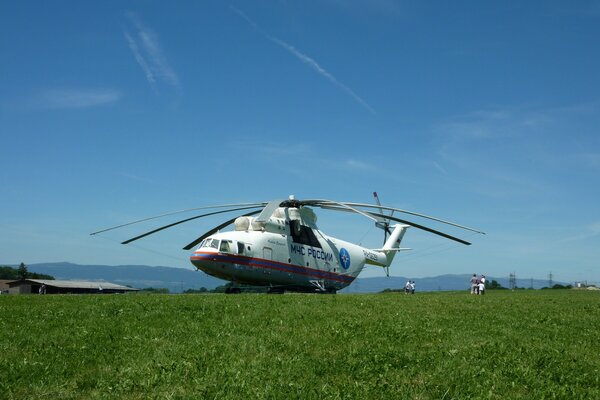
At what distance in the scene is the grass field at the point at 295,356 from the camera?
8.54m

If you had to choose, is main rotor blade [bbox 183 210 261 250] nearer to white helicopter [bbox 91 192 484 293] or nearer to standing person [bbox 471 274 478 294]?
white helicopter [bbox 91 192 484 293]

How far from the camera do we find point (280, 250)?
39469mm

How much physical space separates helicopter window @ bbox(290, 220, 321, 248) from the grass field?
83.9ft

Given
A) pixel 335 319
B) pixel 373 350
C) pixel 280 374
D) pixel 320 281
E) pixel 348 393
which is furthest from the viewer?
pixel 320 281

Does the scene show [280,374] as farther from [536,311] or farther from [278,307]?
[536,311]

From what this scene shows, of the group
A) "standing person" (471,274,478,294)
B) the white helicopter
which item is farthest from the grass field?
"standing person" (471,274,478,294)

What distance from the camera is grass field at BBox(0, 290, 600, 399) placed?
8.54 m

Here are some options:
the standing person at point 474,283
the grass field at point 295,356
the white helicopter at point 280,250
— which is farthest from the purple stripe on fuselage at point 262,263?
the grass field at point 295,356

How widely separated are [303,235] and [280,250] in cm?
296

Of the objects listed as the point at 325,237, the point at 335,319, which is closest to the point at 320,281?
the point at 325,237

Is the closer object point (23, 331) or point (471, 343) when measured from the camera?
point (471, 343)

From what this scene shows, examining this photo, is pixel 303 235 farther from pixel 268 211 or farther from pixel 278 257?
pixel 268 211

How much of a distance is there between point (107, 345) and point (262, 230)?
90.3 ft

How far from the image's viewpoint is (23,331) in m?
12.6
